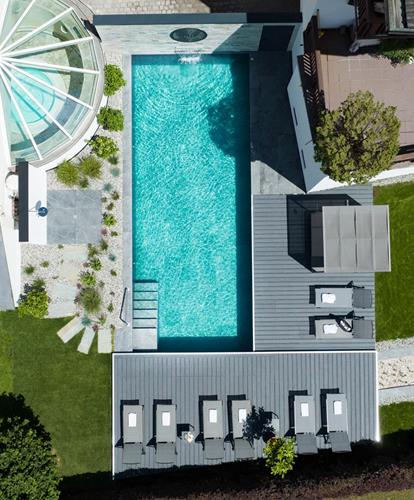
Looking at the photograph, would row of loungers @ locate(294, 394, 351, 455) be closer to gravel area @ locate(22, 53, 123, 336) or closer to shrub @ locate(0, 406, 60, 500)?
gravel area @ locate(22, 53, 123, 336)

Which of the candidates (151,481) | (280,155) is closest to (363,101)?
(280,155)

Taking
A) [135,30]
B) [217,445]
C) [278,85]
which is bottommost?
[217,445]

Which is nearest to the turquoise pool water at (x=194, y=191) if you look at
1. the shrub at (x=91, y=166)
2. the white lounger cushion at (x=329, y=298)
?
the shrub at (x=91, y=166)

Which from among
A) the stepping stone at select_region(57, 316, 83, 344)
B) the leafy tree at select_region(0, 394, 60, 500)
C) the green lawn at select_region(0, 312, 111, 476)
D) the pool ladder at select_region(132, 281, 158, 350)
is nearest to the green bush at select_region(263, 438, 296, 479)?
the pool ladder at select_region(132, 281, 158, 350)

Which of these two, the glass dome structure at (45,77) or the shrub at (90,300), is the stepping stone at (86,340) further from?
the glass dome structure at (45,77)

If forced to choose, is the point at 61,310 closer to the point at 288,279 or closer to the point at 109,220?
the point at 109,220

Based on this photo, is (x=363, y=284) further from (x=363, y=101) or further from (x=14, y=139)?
(x=14, y=139)
